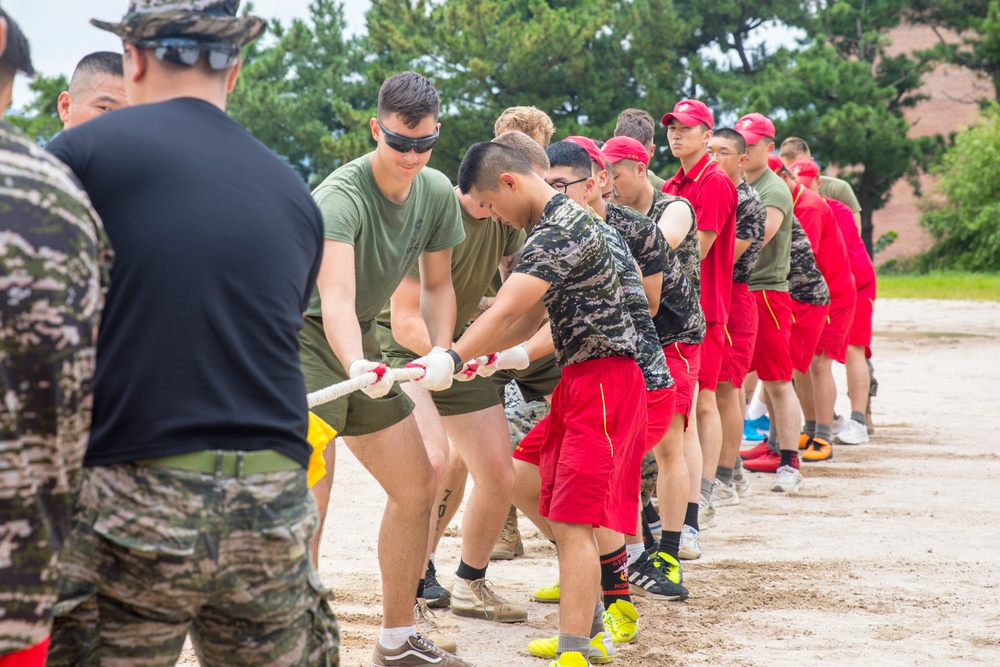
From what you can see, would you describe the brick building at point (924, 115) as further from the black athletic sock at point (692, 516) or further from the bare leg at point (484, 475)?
the bare leg at point (484, 475)

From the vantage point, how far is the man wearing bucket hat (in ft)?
6.68

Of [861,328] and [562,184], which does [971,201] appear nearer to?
[861,328]

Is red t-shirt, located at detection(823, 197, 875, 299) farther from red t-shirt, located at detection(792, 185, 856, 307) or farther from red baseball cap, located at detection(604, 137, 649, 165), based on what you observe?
red baseball cap, located at detection(604, 137, 649, 165)

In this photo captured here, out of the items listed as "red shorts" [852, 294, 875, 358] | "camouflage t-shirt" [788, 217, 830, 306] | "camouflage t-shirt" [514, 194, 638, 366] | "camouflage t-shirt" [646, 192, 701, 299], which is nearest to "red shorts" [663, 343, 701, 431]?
"camouflage t-shirt" [646, 192, 701, 299]

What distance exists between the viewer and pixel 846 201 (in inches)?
414

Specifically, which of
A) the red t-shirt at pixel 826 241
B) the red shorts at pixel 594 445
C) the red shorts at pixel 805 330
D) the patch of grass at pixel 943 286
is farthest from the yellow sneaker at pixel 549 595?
the patch of grass at pixel 943 286

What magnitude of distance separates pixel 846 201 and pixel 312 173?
29.0 meters

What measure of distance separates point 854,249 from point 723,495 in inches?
144

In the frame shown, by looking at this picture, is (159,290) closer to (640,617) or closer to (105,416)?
(105,416)

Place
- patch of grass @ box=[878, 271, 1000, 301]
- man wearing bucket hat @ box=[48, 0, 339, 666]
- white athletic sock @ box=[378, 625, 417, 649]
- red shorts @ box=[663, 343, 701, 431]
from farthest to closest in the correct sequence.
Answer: patch of grass @ box=[878, 271, 1000, 301]
red shorts @ box=[663, 343, 701, 431]
white athletic sock @ box=[378, 625, 417, 649]
man wearing bucket hat @ box=[48, 0, 339, 666]

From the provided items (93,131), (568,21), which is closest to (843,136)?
(568,21)

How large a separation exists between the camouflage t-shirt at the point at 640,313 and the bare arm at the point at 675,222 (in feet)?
3.30

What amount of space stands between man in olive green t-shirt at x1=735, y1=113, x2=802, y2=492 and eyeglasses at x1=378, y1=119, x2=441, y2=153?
4274mm

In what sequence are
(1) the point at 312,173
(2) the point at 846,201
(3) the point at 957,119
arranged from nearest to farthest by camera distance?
(2) the point at 846,201, (1) the point at 312,173, (3) the point at 957,119
